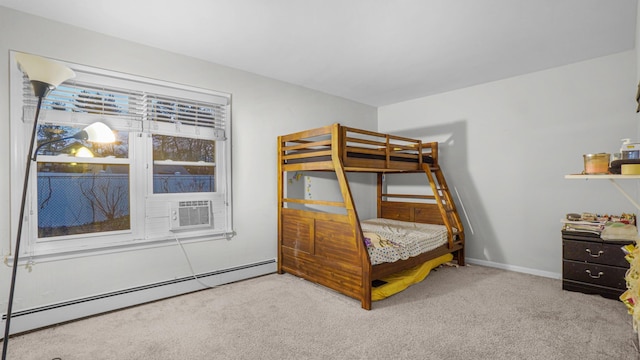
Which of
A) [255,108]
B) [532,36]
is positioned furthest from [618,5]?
[255,108]

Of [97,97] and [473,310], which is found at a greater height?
[97,97]

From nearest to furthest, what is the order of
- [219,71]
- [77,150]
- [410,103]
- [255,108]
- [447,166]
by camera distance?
1. [77,150]
2. [219,71]
3. [255,108]
4. [447,166]
5. [410,103]

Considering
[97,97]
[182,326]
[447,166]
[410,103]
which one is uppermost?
[410,103]

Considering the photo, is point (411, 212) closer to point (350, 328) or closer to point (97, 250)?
point (350, 328)

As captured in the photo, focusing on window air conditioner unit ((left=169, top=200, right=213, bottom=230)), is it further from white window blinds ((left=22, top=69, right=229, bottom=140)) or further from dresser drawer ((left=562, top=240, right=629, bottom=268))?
dresser drawer ((left=562, top=240, right=629, bottom=268))

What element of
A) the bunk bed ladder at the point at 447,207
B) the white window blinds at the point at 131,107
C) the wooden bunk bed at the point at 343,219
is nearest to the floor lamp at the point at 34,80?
the white window blinds at the point at 131,107

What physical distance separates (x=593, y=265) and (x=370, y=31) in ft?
9.68

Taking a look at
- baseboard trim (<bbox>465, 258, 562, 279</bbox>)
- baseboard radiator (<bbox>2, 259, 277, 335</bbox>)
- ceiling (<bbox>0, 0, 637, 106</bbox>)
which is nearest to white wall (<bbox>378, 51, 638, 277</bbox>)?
baseboard trim (<bbox>465, 258, 562, 279</bbox>)

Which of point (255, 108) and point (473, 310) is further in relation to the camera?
point (255, 108)

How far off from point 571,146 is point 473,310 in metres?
2.15

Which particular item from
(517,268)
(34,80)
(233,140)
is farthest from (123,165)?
(517,268)

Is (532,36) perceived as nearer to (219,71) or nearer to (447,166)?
(447,166)

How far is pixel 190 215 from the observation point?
10.1 ft

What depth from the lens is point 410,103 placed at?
184 inches
